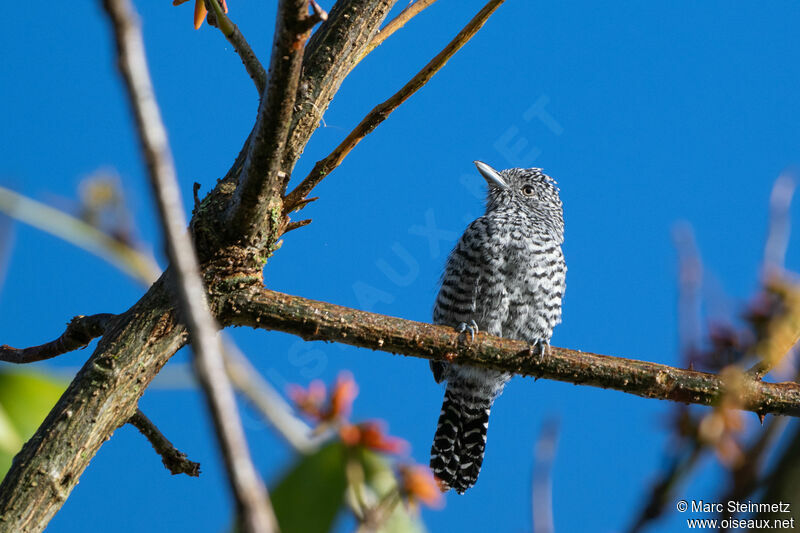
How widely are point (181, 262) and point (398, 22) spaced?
2.00 meters

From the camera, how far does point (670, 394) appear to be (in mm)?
2434

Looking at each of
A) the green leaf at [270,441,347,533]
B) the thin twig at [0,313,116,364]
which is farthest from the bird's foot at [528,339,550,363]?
the green leaf at [270,441,347,533]

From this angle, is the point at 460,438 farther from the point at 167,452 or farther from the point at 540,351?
the point at 167,452

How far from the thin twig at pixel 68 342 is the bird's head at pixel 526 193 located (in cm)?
295

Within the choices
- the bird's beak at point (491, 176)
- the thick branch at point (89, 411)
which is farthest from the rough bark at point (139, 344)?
the bird's beak at point (491, 176)

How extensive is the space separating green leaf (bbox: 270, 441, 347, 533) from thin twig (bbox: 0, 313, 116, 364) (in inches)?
49.7

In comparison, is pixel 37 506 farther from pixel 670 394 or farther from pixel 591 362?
pixel 670 394

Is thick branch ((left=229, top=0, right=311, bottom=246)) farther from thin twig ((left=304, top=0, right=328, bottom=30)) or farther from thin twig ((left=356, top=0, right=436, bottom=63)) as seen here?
thin twig ((left=356, top=0, right=436, bottom=63))

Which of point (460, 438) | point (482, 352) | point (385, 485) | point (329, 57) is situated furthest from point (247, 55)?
point (460, 438)

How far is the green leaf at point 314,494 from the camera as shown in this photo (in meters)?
0.98

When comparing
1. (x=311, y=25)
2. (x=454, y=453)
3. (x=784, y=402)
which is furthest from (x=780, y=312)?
(x=454, y=453)

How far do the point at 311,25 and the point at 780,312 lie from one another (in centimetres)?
100

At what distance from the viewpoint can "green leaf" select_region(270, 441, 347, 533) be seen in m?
0.98

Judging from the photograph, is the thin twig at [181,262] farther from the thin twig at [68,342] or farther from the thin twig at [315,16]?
the thin twig at [68,342]
